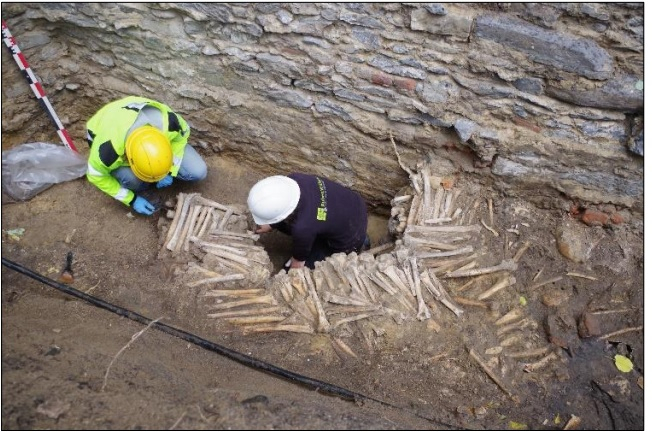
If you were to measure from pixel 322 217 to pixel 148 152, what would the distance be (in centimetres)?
171

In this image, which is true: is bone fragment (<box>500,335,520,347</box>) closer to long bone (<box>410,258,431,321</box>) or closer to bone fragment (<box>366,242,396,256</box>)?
long bone (<box>410,258,431,321</box>)

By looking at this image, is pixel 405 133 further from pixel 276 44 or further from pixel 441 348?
pixel 441 348

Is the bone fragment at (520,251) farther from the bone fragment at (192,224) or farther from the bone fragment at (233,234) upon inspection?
the bone fragment at (192,224)

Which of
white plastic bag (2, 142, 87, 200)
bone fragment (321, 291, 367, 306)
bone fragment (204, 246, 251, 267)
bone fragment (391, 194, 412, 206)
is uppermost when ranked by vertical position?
bone fragment (391, 194, 412, 206)

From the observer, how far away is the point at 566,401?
4.43m

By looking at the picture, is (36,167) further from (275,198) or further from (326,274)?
(326,274)

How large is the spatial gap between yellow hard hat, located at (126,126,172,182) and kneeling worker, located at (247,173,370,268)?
934mm

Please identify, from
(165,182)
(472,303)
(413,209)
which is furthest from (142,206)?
(472,303)

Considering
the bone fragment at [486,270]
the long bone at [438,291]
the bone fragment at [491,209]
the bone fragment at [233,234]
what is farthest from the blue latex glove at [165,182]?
the bone fragment at [491,209]

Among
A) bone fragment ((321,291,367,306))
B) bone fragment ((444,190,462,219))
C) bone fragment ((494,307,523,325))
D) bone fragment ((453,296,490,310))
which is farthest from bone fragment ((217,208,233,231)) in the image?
bone fragment ((494,307,523,325))

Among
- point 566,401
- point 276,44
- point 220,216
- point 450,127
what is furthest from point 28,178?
point 566,401

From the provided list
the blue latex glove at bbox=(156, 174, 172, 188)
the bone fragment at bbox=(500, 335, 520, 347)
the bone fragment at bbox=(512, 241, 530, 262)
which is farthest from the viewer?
the blue latex glove at bbox=(156, 174, 172, 188)

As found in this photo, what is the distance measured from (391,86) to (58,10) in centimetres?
349

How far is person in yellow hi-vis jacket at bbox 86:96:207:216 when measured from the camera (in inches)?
192
